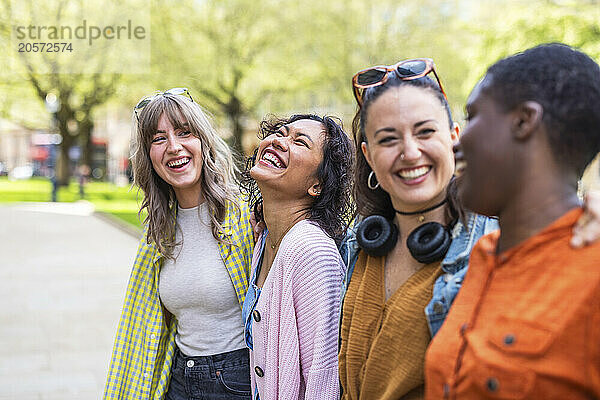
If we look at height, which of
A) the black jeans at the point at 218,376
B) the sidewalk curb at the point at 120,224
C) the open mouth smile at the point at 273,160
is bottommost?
the sidewalk curb at the point at 120,224

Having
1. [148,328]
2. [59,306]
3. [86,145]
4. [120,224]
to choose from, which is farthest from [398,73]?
[86,145]

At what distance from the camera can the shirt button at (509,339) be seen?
1.42 m

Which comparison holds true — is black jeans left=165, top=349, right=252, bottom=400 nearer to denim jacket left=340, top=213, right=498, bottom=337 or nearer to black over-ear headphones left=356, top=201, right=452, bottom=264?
black over-ear headphones left=356, top=201, right=452, bottom=264

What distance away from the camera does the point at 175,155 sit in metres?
3.13

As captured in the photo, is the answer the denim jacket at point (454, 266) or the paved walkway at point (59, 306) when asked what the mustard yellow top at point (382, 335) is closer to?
the denim jacket at point (454, 266)

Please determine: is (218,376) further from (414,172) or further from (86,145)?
(86,145)

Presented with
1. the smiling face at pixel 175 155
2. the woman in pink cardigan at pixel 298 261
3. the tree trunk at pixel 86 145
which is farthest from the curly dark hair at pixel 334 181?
the tree trunk at pixel 86 145

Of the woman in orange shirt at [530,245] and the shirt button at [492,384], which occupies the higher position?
the woman in orange shirt at [530,245]

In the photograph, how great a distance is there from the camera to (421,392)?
1.86m

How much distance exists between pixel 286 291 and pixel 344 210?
508mm

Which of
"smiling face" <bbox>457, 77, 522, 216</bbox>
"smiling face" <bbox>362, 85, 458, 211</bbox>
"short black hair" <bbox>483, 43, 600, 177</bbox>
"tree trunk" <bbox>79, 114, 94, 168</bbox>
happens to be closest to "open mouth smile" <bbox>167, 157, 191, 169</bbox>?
"smiling face" <bbox>362, 85, 458, 211</bbox>

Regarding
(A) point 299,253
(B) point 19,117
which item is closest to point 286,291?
(A) point 299,253

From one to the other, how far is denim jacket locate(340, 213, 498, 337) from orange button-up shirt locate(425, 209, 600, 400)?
0.13 m

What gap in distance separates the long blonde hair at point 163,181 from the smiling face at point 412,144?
4.26 ft
